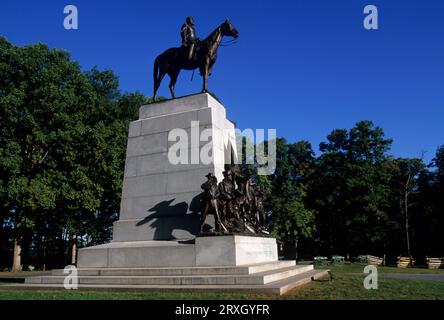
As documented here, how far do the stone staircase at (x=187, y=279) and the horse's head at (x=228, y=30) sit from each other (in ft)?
29.7

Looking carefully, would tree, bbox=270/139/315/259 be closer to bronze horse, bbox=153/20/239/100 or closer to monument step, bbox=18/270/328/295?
bronze horse, bbox=153/20/239/100

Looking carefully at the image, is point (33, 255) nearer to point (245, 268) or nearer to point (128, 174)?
point (128, 174)

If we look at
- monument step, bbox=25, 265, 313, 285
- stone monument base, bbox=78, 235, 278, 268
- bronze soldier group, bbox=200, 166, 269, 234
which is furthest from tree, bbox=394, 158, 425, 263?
monument step, bbox=25, 265, 313, 285

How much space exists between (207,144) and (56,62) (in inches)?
816

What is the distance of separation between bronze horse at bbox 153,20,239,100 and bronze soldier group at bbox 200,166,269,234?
4.31 m

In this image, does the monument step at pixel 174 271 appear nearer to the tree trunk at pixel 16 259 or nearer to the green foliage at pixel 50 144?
the green foliage at pixel 50 144

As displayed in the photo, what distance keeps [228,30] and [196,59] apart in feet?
5.68

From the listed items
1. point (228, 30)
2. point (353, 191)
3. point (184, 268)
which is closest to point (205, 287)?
point (184, 268)

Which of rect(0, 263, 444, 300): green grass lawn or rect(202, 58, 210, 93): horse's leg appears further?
rect(202, 58, 210, 93): horse's leg

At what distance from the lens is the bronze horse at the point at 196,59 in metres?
16.7

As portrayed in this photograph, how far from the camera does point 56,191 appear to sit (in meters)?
29.0

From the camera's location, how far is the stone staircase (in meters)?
10.4

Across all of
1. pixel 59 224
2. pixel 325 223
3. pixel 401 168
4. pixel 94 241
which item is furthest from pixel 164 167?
pixel 401 168

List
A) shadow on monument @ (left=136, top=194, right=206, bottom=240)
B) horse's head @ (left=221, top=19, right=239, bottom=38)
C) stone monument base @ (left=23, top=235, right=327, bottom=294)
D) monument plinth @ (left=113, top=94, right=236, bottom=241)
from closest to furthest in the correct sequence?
1. stone monument base @ (left=23, top=235, right=327, bottom=294)
2. shadow on monument @ (left=136, top=194, right=206, bottom=240)
3. monument plinth @ (left=113, top=94, right=236, bottom=241)
4. horse's head @ (left=221, top=19, right=239, bottom=38)
